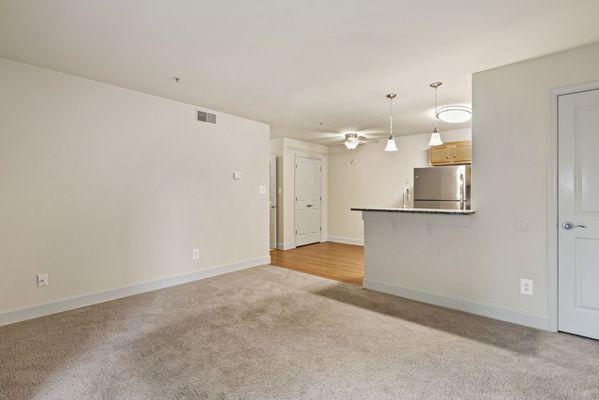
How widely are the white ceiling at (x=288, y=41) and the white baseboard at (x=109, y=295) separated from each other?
2.31m

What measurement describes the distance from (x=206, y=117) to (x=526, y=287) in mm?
4209

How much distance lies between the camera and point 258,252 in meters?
5.18

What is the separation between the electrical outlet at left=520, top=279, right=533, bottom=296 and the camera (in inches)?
109

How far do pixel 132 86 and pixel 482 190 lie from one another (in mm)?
3896

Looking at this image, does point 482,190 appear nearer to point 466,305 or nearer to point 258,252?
point 466,305

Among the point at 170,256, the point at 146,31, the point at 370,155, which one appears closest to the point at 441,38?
the point at 146,31

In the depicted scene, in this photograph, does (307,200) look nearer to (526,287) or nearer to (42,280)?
(526,287)

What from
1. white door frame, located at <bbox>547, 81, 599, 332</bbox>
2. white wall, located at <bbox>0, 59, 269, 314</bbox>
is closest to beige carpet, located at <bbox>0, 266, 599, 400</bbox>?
white door frame, located at <bbox>547, 81, 599, 332</bbox>

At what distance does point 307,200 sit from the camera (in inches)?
281

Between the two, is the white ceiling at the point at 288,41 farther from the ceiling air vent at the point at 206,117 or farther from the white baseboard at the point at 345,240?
the white baseboard at the point at 345,240

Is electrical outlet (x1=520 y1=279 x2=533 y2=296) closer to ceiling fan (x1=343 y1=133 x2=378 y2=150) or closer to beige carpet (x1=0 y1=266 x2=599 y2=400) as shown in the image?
beige carpet (x1=0 y1=266 x2=599 y2=400)

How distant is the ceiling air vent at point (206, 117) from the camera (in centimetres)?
430

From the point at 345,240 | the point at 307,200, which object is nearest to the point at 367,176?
the point at 307,200

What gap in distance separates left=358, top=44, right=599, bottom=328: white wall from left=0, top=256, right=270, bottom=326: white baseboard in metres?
2.95
